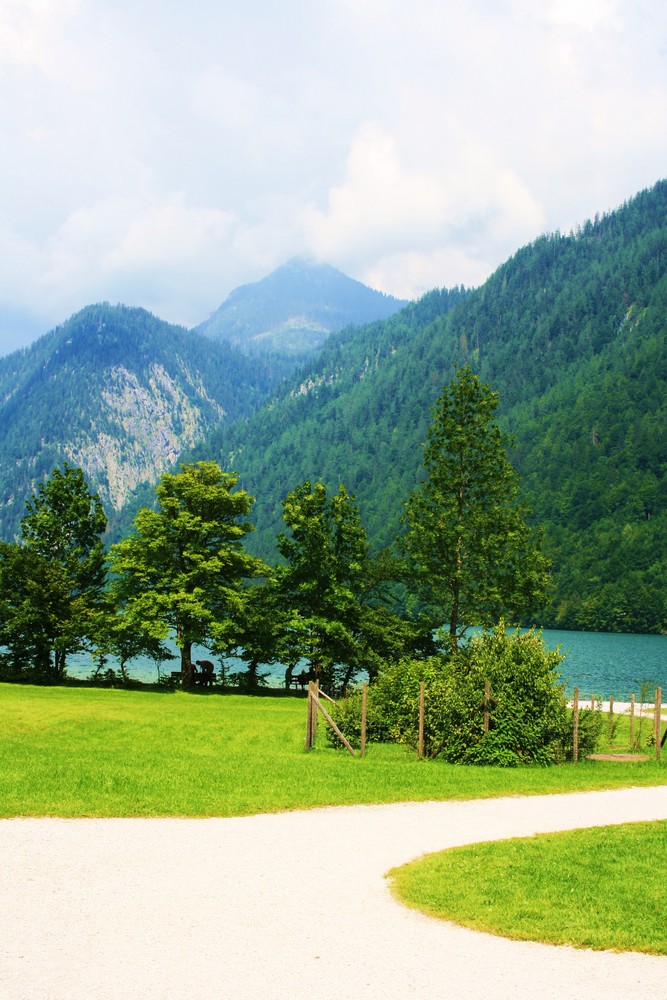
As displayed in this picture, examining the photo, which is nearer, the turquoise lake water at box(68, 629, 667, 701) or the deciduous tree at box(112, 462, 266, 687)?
the deciduous tree at box(112, 462, 266, 687)

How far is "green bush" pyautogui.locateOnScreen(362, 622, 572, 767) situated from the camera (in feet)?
81.5

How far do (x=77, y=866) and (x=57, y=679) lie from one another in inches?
1667

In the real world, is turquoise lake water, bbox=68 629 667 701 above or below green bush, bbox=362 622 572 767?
below

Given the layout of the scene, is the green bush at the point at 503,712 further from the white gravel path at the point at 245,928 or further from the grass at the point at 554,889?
the grass at the point at 554,889

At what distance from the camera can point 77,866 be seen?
1262cm

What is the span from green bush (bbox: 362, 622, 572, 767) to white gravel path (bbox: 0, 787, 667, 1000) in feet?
30.0

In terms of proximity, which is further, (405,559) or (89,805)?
(405,559)

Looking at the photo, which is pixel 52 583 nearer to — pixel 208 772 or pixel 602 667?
pixel 208 772

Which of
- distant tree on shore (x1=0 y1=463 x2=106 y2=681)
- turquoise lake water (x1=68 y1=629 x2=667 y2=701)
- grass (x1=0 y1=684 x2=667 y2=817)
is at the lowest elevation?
turquoise lake water (x1=68 y1=629 x2=667 y2=701)

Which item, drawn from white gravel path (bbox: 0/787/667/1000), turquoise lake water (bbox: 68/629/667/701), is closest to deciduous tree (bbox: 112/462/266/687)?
turquoise lake water (bbox: 68/629/667/701)

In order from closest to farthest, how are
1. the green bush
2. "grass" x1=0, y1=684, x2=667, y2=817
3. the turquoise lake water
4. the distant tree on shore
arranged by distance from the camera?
"grass" x1=0, y1=684, x2=667, y2=817 < the green bush < the distant tree on shore < the turquoise lake water

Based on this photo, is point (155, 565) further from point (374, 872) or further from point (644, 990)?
point (644, 990)

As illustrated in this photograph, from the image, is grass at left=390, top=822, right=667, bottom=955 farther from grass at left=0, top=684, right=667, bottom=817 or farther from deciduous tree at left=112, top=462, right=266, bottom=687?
deciduous tree at left=112, top=462, right=266, bottom=687

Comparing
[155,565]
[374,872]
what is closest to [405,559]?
[155,565]
